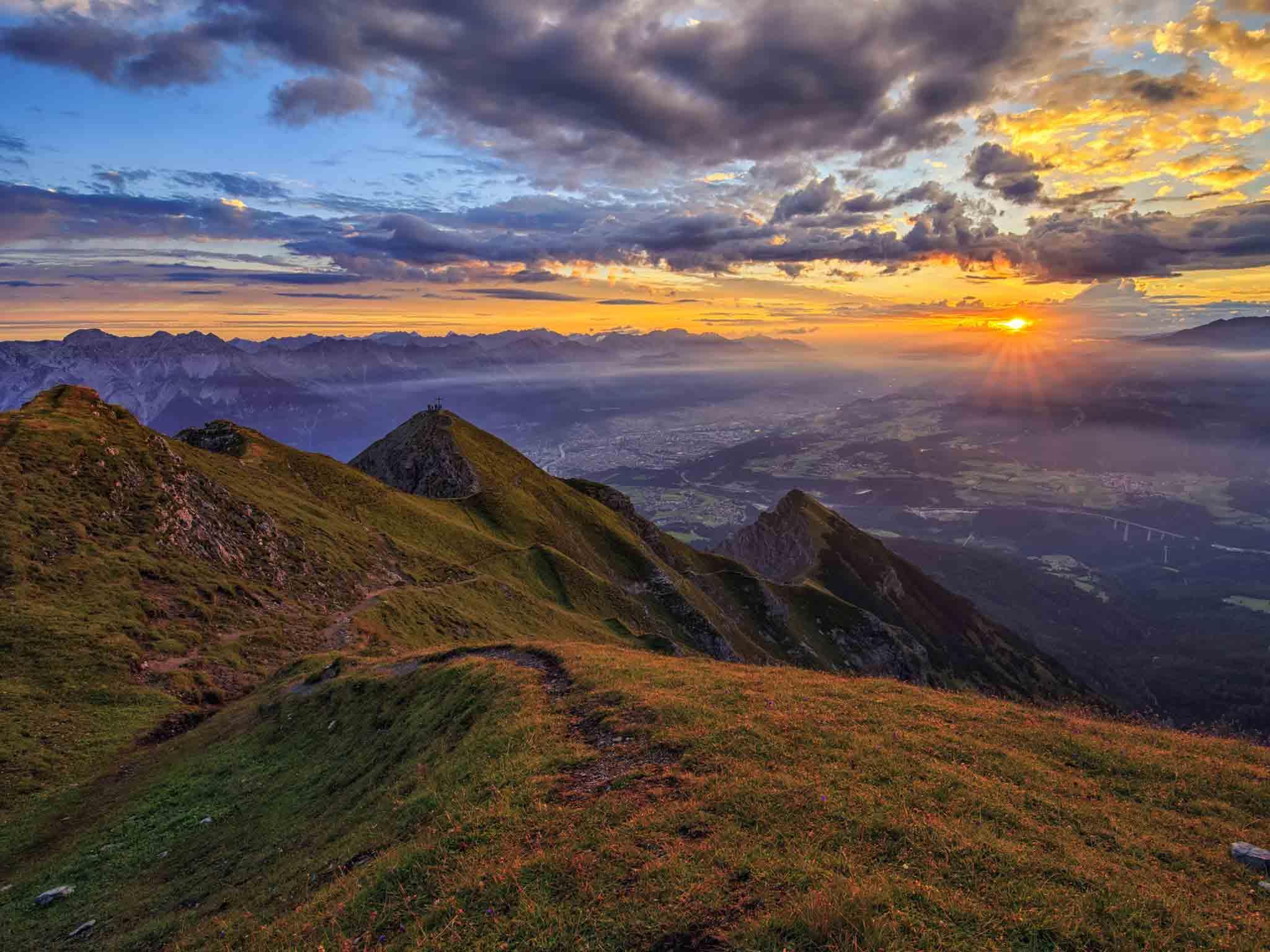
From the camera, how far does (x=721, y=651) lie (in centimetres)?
9181

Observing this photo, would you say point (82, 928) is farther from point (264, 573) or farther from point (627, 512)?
point (627, 512)

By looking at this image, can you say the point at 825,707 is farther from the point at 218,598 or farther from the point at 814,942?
the point at 218,598

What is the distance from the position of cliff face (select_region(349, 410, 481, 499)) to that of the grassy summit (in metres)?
65.0

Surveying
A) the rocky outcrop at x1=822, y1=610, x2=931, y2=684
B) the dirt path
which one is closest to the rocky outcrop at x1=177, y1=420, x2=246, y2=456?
the dirt path

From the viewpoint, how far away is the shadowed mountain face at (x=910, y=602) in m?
159

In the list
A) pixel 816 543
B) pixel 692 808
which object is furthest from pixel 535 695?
pixel 816 543

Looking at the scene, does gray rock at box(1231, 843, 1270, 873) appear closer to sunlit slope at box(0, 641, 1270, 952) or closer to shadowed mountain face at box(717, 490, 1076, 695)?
sunlit slope at box(0, 641, 1270, 952)

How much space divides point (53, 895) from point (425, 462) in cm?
10446

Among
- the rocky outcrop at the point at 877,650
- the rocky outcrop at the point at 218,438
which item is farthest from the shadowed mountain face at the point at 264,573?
the rocky outcrop at the point at 877,650

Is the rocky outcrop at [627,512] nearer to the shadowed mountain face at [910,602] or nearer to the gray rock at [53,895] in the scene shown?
the shadowed mountain face at [910,602]

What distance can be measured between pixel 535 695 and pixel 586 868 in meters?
10.4

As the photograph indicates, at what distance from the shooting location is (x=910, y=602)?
174 meters

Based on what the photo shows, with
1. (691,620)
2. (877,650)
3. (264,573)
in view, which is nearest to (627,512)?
(691,620)

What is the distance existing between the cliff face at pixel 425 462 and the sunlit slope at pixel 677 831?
88202mm
